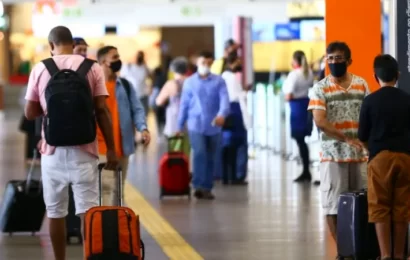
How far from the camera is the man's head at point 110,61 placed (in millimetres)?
12367

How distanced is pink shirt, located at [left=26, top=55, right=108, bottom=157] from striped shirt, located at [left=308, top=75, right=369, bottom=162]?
5.98ft

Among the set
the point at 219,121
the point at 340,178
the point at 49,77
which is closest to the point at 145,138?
the point at 340,178

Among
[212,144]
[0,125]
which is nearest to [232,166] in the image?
[212,144]

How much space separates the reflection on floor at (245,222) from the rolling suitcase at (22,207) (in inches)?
5.2

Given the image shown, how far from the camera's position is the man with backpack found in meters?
9.54

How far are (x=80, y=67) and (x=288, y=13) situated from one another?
70.8 feet

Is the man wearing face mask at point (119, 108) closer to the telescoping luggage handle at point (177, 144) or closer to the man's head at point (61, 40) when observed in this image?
the man's head at point (61, 40)

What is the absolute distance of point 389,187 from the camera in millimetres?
9781

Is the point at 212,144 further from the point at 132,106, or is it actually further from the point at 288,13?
the point at 288,13

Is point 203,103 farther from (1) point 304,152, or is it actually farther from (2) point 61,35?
(2) point 61,35

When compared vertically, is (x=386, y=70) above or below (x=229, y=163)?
above

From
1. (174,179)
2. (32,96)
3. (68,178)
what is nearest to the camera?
(68,178)

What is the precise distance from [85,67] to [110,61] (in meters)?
2.62

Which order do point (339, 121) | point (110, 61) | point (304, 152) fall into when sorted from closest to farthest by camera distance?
point (339, 121)
point (110, 61)
point (304, 152)
